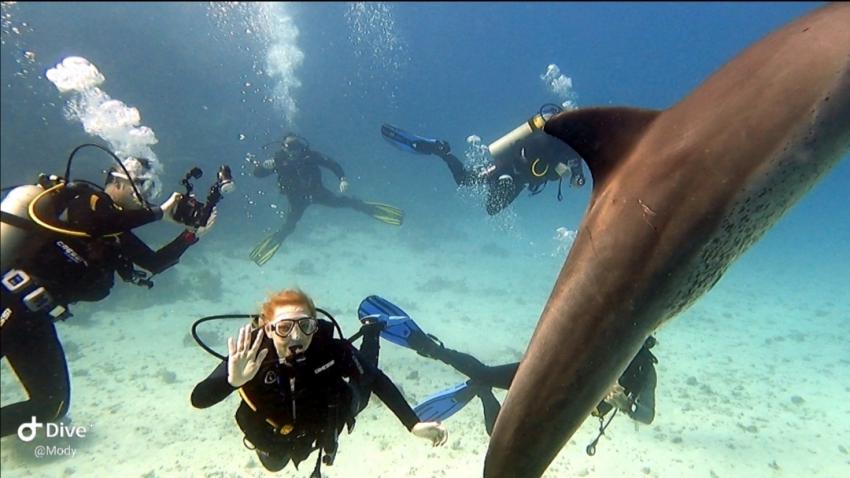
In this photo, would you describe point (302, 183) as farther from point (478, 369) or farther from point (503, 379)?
point (503, 379)

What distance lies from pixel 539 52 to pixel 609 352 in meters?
138

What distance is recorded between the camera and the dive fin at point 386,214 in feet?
48.5

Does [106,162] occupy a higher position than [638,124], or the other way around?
[638,124]

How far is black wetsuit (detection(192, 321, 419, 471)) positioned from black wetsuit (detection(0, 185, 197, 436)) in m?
1.93

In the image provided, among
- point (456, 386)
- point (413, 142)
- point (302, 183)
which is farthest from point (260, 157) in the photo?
point (456, 386)

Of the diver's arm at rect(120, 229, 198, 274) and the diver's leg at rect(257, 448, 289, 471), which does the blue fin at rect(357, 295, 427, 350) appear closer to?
the diver's arm at rect(120, 229, 198, 274)

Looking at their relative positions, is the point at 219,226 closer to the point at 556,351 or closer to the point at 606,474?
the point at 606,474

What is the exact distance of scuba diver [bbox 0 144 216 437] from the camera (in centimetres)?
445

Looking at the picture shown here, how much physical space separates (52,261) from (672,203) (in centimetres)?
511

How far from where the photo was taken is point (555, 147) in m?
8.58

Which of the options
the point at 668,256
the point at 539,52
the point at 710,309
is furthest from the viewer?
the point at 539,52

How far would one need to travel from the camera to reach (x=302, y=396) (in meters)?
3.73

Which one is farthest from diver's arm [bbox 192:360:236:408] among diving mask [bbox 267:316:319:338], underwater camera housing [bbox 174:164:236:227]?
underwater camera housing [bbox 174:164:236:227]

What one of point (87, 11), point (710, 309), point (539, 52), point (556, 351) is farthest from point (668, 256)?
point (539, 52)
